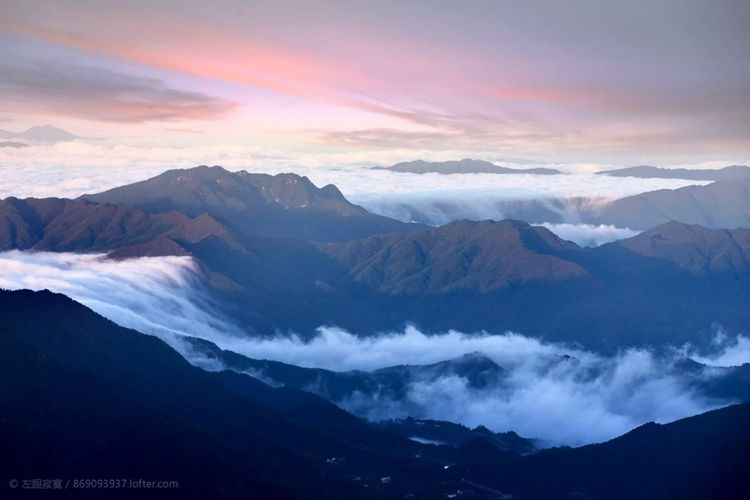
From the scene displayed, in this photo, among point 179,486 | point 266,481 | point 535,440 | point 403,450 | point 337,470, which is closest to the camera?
point 179,486

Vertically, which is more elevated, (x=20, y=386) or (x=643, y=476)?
(x=20, y=386)

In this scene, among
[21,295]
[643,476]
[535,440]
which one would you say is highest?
[21,295]

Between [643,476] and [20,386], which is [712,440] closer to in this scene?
[643,476]

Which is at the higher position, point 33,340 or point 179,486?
point 33,340

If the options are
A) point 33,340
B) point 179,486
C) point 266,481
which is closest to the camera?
point 179,486

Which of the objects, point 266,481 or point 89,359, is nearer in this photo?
point 266,481

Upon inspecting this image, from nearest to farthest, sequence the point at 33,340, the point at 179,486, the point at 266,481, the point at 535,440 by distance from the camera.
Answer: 1. the point at 179,486
2. the point at 266,481
3. the point at 33,340
4. the point at 535,440

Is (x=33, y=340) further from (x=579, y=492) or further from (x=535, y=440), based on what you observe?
(x=535, y=440)

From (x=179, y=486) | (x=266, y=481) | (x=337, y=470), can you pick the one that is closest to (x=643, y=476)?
(x=337, y=470)

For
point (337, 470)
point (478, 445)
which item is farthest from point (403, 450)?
point (337, 470)
